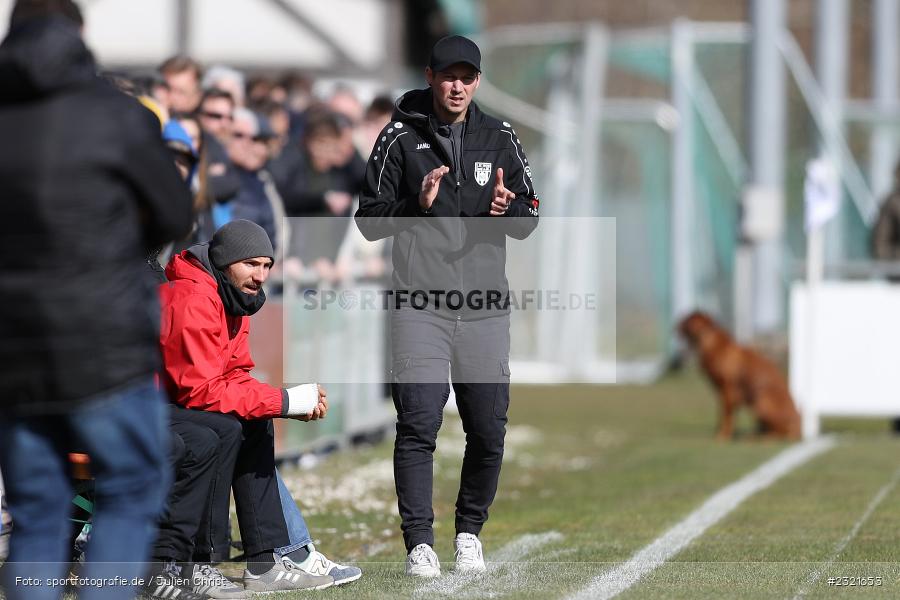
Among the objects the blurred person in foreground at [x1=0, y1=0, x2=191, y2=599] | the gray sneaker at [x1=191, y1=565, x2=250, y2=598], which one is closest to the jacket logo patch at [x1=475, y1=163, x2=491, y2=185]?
the gray sneaker at [x1=191, y1=565, x2=250, y2=598]

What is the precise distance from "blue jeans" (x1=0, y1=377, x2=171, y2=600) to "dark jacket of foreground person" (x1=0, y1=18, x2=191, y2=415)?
9 centimetres

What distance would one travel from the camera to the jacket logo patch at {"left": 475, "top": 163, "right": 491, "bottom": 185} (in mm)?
6777

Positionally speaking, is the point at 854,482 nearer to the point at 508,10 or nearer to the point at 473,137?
the point at 473,137

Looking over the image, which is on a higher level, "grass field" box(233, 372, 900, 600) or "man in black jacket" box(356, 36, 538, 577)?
"man in black jacket" box(356, 36, 538, 577)

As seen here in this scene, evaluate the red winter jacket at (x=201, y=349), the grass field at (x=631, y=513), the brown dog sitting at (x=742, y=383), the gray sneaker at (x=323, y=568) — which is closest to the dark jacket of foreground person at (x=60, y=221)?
the red winter jacket at (x=201, y=349)

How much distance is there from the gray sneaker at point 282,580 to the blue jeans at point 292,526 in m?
0.06

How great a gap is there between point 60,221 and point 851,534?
4.72m

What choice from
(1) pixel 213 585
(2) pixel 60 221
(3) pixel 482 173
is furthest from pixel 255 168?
(2) pixel 60 221

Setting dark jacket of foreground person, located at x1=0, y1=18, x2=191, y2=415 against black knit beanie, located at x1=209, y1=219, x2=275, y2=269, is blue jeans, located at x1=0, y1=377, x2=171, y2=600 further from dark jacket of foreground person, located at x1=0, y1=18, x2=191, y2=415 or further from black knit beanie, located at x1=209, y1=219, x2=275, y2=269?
black knit beanie, located at x1=209, y1=219, x2=275, y2=269

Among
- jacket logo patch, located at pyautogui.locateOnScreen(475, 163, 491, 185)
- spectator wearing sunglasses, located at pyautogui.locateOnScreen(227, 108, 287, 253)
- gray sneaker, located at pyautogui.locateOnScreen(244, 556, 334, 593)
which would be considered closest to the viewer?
gray sneaker, located at pyautogui.locateOnScreen(244, 556, 334, 593)

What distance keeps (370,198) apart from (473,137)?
0.48 meters

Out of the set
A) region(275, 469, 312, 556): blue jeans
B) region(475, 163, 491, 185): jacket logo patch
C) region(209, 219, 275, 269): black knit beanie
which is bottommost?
region(275, 469, 312, 556): blue jeans

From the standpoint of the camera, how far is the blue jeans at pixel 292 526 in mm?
6543

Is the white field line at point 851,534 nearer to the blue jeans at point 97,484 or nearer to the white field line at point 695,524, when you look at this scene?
the white field line at point 695,524
